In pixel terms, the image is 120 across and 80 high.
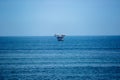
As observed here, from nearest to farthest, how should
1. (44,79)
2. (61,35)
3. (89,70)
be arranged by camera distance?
(44,79) < (89,70) < (61,35)

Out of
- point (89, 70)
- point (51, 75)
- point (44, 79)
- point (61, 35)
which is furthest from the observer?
point (61, 35)

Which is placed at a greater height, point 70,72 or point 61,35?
point 61,35

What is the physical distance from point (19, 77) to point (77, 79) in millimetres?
7553

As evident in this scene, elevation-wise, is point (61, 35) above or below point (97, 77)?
above

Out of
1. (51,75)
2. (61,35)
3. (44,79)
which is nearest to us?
(44,79)

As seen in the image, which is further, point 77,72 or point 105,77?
point 77,72

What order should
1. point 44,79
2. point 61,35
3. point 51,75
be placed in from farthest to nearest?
point 61,35 → point 51,75 → point 44,79

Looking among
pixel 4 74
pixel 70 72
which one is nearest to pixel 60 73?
pixel 70 72

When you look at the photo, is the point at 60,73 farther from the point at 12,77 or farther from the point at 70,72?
the point at 12,77

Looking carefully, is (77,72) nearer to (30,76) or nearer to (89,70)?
(89,70)

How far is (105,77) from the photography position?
3762 centimetres

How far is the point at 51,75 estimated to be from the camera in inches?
1558

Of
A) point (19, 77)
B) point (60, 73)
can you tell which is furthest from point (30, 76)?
point (60, 73)

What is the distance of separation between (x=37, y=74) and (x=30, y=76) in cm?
181
